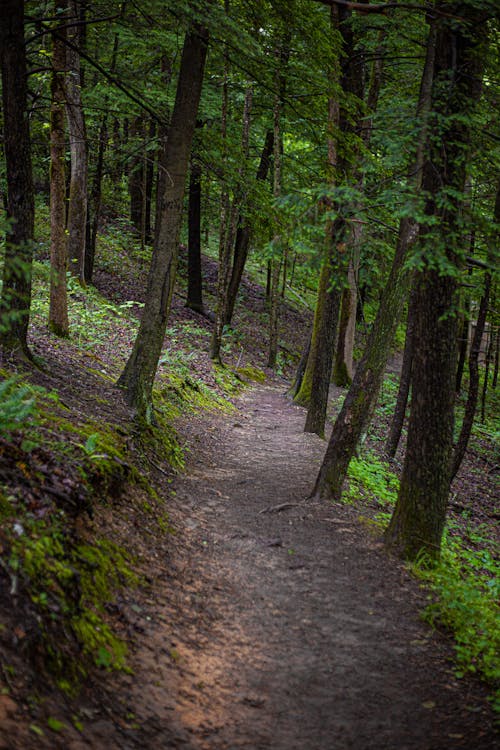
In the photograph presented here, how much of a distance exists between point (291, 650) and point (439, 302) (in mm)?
3567

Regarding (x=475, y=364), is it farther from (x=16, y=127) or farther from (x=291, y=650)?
(x=16, y=127)

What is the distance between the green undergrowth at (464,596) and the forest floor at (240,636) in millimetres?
148

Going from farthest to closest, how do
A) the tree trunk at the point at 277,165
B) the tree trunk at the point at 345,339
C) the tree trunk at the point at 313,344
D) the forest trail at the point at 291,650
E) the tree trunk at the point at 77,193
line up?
the tree trunk at the point at 345,339
the tree trunk at the point at 77,193
the tree trunk at the point at 313,344
the tree trunk at the point at 277,165
the forest trail at the point at 291,650

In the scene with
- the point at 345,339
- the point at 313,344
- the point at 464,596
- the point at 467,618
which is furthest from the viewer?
the point at 345,339

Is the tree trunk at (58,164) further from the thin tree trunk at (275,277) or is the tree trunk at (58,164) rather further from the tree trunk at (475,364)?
the tree trunk at (475,364)

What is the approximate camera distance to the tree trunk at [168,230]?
8.03 metres

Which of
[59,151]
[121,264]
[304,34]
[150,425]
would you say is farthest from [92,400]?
[121,264]

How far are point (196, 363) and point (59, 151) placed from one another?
749 cm

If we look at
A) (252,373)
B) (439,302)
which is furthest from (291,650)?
(252,373)

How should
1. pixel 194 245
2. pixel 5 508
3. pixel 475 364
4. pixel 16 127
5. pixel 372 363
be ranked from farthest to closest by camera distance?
1. pixel 194 245
2. pixel 475 364
3. pixel 372 363
4. pixel 16 127
5. pixel 5 508

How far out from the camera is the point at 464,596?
5.54 m

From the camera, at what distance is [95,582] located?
13.6ft

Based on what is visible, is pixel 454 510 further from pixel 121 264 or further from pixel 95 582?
pixel 121 264

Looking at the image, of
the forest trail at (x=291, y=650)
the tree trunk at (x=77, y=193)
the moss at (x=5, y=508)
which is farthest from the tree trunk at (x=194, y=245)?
the moss at (x=5, y=508)
